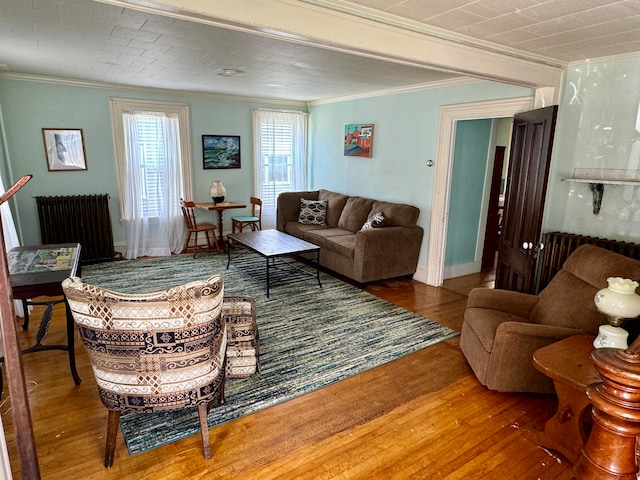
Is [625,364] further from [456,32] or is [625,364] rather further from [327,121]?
[327,121]

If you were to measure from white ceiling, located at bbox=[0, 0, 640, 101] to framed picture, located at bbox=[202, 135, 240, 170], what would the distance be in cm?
139

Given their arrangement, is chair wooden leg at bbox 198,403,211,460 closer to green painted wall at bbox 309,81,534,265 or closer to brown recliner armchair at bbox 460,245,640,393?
brown recliner armchair at bbox 460,245,640,393

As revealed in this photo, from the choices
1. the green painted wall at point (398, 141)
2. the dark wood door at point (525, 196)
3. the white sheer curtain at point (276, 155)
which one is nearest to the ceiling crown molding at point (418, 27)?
the dark wood door at point (525, 196)

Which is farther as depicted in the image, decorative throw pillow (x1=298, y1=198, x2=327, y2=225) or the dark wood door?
decorative throw pillow (x1=298, y1=198, x2=327, y2=225)

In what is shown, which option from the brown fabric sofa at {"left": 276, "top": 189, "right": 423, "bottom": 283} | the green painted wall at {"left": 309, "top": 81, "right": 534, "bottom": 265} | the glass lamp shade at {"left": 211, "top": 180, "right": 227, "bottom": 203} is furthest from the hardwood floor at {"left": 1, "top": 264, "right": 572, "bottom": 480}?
the glass lamp shade at {"left": 211, "top": 180, "right": 227, "bottom": 203}

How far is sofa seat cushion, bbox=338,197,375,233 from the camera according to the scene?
5.48m

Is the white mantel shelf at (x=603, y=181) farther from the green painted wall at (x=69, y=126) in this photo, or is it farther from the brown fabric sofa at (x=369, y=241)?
the green painted wall at (x=69, y=126)

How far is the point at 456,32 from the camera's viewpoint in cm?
252

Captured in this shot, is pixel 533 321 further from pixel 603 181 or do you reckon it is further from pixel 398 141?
pixel 398 141

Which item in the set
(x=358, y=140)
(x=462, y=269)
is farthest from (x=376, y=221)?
(x=358, y=140)

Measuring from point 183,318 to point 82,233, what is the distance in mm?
4460

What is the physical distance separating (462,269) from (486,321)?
8.62 ft

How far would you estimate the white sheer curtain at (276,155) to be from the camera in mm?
6773

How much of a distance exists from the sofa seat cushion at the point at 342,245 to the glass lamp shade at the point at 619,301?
9.19 ft
